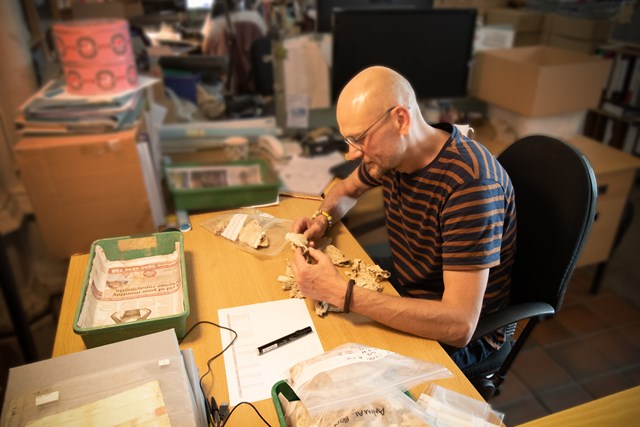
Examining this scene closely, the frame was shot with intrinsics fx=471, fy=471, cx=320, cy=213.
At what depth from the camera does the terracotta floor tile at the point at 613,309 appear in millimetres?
2332

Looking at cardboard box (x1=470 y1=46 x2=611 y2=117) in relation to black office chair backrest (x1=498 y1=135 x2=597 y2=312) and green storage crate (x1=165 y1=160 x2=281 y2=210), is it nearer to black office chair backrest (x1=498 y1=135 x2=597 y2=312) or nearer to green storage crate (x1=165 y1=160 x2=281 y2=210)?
black office chair backrest (x1=498 y1=135 x2=597 y2=312)

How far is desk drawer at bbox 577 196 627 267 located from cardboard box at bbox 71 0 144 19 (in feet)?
8.08

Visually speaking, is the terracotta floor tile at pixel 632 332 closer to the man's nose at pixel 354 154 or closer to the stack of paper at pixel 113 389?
the man's nose at pixel 354 154

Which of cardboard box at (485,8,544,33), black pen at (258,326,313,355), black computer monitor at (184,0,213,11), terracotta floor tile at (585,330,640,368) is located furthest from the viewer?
cardboard box at (485,8,544,33)

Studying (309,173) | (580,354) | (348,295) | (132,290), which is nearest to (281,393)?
(348,295)

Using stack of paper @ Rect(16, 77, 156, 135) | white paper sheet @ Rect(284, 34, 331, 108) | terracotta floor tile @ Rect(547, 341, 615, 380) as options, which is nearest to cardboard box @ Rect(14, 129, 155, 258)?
stack of paper @ Rect(16, 77, 156, 135)

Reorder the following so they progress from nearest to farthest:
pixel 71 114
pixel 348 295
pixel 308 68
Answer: pixel 348 295
pixel 71 114
pixel 308 68

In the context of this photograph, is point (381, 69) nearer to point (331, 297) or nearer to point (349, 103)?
point (349, 103)

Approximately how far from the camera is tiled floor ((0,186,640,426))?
1.91 meters

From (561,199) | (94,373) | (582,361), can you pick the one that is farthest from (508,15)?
(94,373)

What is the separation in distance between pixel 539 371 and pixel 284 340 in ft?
4.98

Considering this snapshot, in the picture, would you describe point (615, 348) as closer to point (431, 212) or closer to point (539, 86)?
point (539, 86)

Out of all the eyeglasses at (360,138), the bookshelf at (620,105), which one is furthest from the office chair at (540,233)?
the bookshelf at (620,105)

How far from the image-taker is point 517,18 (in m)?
3.18
